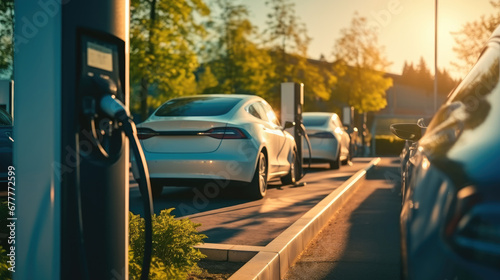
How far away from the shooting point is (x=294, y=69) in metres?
39.8

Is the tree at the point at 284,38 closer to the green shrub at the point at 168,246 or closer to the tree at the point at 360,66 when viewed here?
the tree at the point at 360,66

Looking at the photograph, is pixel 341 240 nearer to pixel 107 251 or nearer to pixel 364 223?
pixel 364 223

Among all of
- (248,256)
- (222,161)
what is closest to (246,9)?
(222,161)

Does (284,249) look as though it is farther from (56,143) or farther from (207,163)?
(207,163)

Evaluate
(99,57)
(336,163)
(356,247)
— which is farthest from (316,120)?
(99,57)

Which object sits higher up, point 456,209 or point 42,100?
point 42,100

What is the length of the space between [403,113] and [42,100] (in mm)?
72662

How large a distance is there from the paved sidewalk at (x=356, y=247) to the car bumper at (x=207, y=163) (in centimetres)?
151

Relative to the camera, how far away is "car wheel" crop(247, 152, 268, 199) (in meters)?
8.74

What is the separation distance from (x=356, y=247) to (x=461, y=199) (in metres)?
4.46

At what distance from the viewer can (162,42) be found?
85.7 ft

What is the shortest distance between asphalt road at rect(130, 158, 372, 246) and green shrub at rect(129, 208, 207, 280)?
144 cm

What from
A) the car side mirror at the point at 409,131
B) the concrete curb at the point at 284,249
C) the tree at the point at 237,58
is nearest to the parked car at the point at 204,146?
the concrete curb at the point at 284,249

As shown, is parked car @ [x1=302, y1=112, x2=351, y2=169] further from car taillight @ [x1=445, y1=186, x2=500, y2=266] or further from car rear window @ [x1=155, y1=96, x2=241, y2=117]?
car taillight @ [x1=445, y1=186, x2=500, y2=266]
